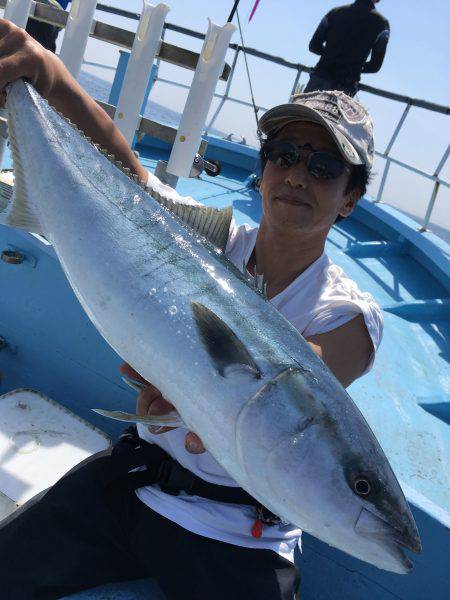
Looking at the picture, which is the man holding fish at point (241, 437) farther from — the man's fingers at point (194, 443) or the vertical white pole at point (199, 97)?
the vertical white pole at point (199, 97)

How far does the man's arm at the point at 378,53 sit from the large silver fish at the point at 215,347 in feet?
21.0

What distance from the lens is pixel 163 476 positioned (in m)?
1.86

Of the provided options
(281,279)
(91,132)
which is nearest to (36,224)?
(91,132)

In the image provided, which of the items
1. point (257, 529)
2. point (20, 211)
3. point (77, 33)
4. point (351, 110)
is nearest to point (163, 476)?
point (257, 529)

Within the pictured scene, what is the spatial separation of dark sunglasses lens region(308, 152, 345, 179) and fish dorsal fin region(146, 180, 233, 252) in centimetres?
47

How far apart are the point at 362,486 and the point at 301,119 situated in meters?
1.46

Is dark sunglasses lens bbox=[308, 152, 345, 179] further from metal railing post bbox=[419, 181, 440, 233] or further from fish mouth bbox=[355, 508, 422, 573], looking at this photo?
metal railing post bbox=[419, 181, 440, 233]

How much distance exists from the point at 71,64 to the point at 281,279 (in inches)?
124

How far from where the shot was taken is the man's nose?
1946mm

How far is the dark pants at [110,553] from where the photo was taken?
168 centimetres

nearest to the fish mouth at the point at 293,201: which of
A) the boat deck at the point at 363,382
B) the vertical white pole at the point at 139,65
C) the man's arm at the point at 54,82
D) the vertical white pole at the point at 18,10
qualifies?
the man's arm at the point at 54,82

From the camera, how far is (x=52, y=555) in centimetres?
181

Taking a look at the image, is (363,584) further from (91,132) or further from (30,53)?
(30,53)

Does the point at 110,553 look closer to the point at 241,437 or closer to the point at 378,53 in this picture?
the point at 241,437
